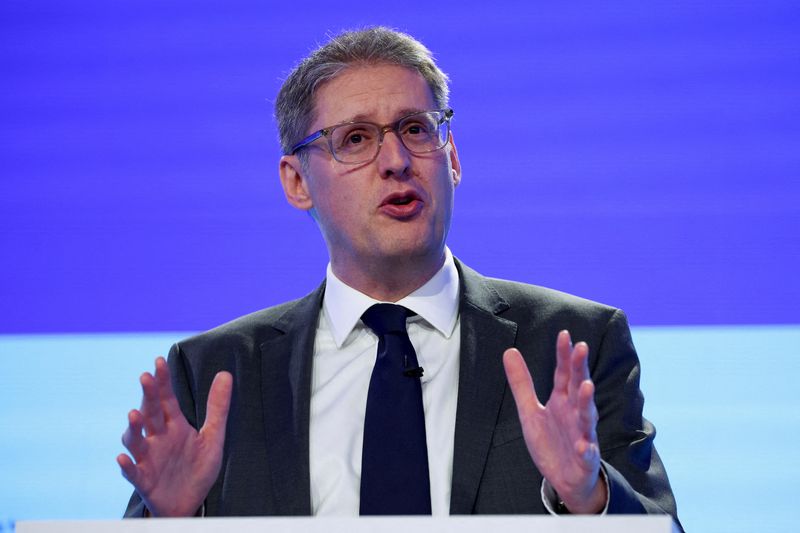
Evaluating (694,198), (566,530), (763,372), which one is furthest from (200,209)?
(566,530)

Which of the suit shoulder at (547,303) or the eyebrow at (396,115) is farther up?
the eyebrow at (396,115)

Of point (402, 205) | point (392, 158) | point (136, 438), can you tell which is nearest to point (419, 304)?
point (402, 205)

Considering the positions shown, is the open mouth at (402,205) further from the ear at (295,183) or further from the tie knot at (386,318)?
the ear at (295,183)

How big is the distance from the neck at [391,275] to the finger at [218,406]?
0.71 metres

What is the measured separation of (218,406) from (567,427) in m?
0.54

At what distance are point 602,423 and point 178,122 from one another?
1.65 m

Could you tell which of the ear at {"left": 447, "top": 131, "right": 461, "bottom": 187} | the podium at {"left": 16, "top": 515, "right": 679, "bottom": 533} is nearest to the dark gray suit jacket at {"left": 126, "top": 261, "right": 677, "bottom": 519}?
the ear at {"left": 447, "top": 131, "right": 461, "bottom": 187}

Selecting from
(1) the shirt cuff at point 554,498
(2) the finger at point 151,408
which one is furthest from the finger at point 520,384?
(2) the finger at point 151,408

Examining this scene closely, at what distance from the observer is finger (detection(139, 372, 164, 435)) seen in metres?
1.52

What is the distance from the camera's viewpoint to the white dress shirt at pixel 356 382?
197 cm

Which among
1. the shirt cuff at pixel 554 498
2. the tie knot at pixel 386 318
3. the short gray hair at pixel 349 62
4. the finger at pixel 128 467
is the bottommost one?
the shirt cuff at pixel 554 498

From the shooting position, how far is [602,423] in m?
2.00

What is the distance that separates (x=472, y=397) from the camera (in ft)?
6.59

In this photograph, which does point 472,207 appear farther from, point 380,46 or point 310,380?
point 310,380
